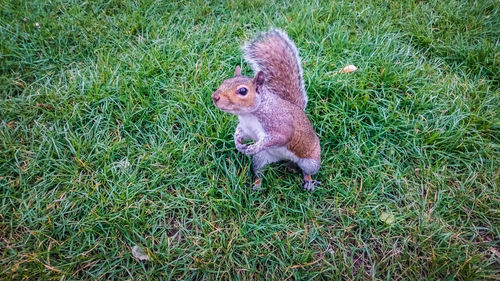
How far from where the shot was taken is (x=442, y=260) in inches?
72.6

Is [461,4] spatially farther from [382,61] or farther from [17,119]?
[17,119]

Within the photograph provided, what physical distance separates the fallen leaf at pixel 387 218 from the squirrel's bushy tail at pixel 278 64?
0.83 m

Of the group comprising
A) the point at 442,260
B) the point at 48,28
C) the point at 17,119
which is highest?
the point at 48,28

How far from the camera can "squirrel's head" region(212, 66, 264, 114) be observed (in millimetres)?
1664

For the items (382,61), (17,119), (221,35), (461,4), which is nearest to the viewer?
(17,119)

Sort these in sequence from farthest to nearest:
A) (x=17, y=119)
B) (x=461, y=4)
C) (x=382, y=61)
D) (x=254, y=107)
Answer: (x=461, y=4), (x=382, y=61), (x=17, y=119), (x=254, y=107)

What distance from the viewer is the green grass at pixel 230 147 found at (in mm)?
1874

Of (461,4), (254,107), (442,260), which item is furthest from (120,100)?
(461,4)

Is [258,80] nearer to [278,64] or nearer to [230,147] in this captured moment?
[278,64]

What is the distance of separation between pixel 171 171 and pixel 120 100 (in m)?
0.73

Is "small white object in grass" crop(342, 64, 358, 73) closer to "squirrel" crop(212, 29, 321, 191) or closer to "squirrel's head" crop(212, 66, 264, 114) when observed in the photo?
"squirrel" crop(212, 29, 321, 191)

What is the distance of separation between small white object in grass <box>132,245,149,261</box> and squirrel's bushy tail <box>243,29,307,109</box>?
121cm

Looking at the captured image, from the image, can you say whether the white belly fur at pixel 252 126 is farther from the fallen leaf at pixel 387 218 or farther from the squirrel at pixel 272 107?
the fallen leaf at pixel 387 218

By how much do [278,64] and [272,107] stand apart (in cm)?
44
